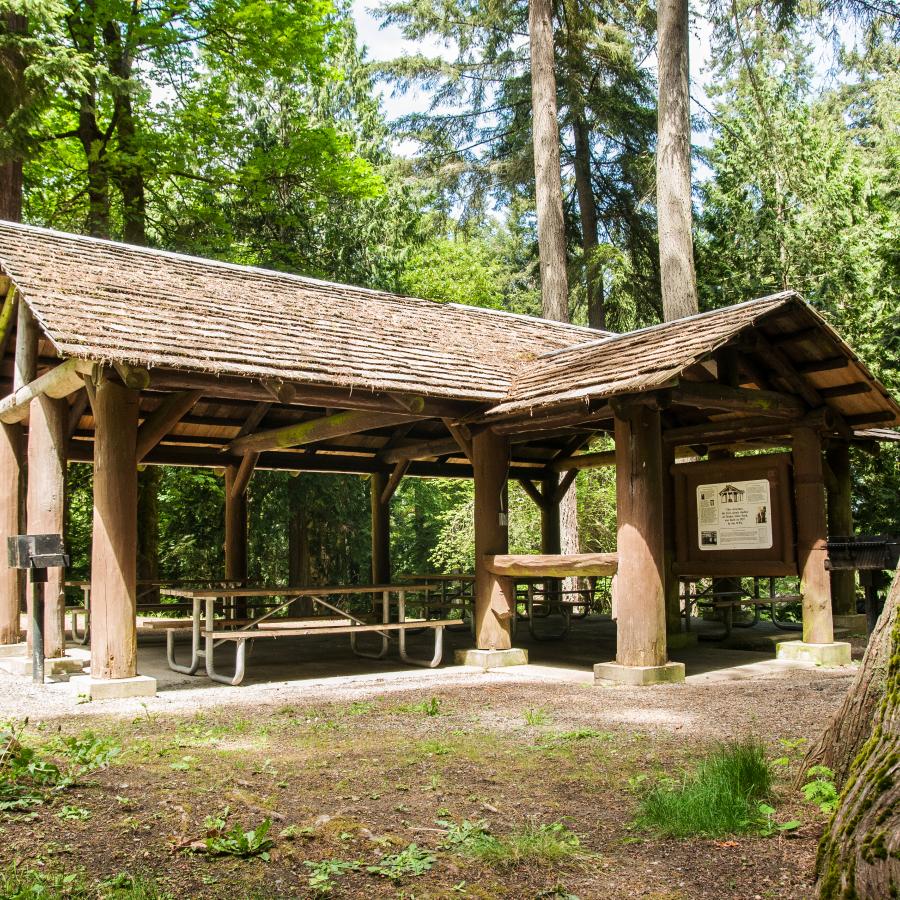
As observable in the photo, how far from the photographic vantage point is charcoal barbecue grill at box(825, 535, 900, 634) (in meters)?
9.77

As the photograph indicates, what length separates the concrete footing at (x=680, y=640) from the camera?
38.2ft

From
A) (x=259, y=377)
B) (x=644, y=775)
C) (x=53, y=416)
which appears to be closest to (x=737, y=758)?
(x=644, y=775)

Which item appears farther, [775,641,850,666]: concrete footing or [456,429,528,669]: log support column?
[456,429,528,669]: log support column

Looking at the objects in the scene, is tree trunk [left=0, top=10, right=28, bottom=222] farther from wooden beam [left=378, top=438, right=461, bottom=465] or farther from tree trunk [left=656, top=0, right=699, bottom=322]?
tree trunk [left=656, top=0, right=699, bottom=322]

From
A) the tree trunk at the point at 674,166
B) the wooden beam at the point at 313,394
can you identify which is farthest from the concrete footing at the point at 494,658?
the tree trunk at the point at 674,166

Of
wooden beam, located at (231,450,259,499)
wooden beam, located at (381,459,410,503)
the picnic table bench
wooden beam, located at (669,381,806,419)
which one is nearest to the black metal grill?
wooden beam, located at (669,381,806,419)

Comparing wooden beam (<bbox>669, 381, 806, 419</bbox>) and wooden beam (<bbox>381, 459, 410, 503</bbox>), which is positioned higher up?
wooden beam (<bbox>669, 381, 806, 419</bbox>)

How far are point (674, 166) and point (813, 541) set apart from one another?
279 inches

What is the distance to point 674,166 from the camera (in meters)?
14.6

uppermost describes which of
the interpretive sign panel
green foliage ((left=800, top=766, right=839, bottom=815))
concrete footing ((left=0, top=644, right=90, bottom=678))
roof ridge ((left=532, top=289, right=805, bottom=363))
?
roof ridge ((left=532, top=289, right=805, bottom=363))

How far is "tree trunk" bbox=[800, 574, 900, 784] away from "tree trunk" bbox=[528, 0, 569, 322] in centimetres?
1355

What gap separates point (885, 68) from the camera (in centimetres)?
2247

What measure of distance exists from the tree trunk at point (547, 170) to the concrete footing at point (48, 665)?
10.7 metres

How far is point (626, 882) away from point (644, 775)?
152cm
